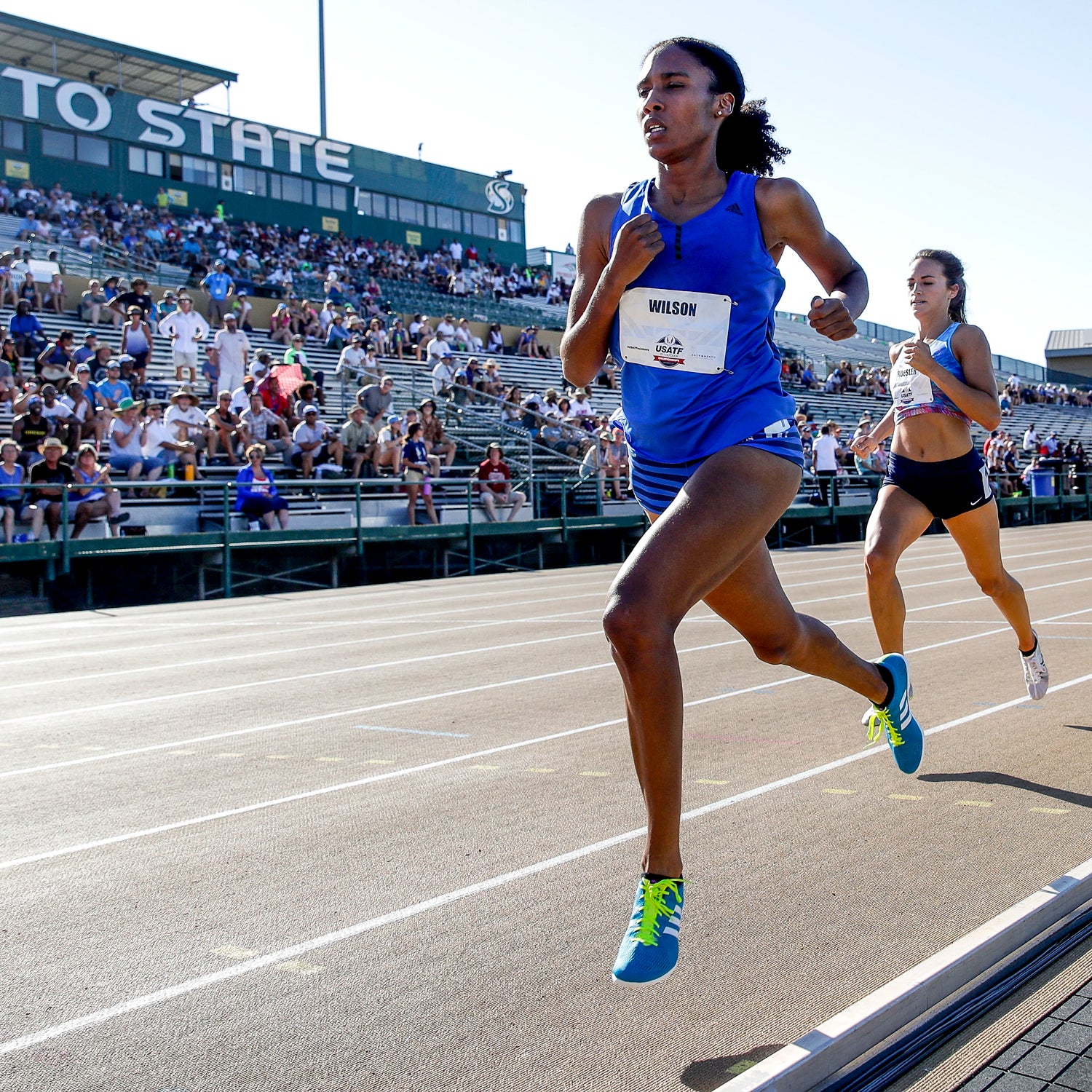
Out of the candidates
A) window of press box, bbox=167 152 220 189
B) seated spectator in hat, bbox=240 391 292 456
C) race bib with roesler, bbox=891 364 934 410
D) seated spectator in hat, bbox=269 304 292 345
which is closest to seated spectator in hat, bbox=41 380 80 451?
seated spectator in hat, bbox=240 391 292 456

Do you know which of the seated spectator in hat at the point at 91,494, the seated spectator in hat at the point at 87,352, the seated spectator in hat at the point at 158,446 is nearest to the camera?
the seated spectator in hat at the point at 91,494

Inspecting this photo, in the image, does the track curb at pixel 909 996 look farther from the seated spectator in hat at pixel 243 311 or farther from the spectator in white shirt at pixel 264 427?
the seated spectator in hat at pixel 243 311

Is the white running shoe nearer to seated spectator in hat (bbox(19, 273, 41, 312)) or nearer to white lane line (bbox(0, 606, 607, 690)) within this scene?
white lane line (bbox(0, 606, 607, 690))

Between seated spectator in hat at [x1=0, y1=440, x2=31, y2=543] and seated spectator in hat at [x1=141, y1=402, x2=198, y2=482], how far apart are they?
1.87m

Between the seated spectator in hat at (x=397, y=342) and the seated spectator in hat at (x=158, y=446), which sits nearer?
the seated spectator in hat at (x=158, y=446)

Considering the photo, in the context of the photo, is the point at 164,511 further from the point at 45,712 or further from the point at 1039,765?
the point at 1039,765

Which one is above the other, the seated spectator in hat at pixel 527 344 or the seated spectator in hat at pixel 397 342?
the seated spectator in hat at pixel 527 344

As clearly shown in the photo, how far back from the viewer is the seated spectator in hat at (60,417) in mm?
15109

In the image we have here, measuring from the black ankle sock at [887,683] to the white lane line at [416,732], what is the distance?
2197 millimetres

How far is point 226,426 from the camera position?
17266mm

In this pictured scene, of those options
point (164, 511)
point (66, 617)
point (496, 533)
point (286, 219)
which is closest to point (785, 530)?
point (496, 533)

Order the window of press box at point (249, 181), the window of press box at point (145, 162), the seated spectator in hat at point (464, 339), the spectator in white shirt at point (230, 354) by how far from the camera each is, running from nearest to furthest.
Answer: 1. the spectator in white shirt at point (230, 354)
2. the seated spectator in hat at point (464, 339)
3. the window of press box at point (145, 162)
4. the window of press box at point (249, 181)

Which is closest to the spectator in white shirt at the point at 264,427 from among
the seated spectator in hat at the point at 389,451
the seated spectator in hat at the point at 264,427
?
the seated spectator in hat at the point at 264,427

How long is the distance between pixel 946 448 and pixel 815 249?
2711 mm
